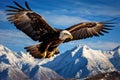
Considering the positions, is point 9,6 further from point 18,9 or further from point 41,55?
point 41,55

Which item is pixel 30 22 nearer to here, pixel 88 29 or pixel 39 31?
pixel 39 31

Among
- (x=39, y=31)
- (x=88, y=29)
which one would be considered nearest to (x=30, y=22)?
(x=39, y=31)

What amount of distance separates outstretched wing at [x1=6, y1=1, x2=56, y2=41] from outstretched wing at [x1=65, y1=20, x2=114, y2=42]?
212cm

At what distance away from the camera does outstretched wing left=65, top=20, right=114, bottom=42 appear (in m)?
20.0

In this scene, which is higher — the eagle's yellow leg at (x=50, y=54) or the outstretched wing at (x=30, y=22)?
the outstretched wing at (x=30, y=22)

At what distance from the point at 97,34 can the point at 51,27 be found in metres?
4.53

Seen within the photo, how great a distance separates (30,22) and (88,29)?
4.76 metres

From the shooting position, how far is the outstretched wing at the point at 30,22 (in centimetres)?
1715

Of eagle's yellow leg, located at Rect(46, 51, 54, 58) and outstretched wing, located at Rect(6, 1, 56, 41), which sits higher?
outstretched wing, located at Rect(6, 1, 56, 41)

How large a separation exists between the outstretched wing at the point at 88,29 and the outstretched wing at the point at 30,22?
212 cm

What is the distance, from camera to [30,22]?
1848 cm

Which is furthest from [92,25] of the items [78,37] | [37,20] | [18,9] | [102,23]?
[18,9]

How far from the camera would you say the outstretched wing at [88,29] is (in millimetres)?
19984

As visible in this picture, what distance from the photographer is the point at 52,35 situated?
17500mm
